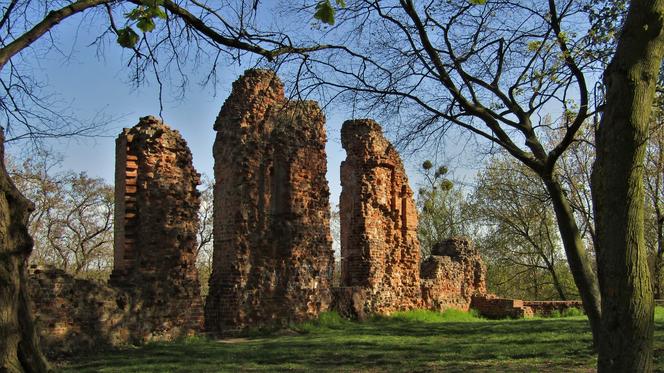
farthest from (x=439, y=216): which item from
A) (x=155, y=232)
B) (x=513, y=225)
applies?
(x=155, y=232)

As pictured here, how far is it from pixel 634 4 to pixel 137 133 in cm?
976

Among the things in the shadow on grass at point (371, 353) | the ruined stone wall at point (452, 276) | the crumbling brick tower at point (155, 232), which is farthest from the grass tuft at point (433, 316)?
the crumbling brick tower at point (155, 232)

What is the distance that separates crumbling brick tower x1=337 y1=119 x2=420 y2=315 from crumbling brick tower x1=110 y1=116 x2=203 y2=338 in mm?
5802

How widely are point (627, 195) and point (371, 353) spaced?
5975mm

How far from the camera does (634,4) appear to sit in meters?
5.78

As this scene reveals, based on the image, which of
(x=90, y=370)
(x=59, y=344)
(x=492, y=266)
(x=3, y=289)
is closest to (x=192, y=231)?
(x=59, y=344)

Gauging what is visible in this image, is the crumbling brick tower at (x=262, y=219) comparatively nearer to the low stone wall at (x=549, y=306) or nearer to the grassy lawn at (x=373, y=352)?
the grassy lawn at (x=373, y=352)

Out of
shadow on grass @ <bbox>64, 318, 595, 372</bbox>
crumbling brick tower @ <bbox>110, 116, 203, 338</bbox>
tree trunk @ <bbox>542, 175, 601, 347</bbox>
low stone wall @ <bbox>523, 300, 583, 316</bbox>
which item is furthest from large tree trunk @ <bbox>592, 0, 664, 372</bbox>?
low stone wall @ <bbox>523, 300, 583, 316</bbox>

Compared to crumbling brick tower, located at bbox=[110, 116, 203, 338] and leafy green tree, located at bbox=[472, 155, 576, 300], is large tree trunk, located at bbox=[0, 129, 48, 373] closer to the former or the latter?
crumbling brick tower, located at bbox=[110, 116, 203, 338]

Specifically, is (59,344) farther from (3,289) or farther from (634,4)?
(634,4)

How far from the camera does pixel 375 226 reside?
19.3 metres

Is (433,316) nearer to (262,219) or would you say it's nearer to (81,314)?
(262,219)

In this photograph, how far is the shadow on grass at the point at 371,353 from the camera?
355 inches

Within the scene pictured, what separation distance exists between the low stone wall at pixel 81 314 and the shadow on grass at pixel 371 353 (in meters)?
0.46
